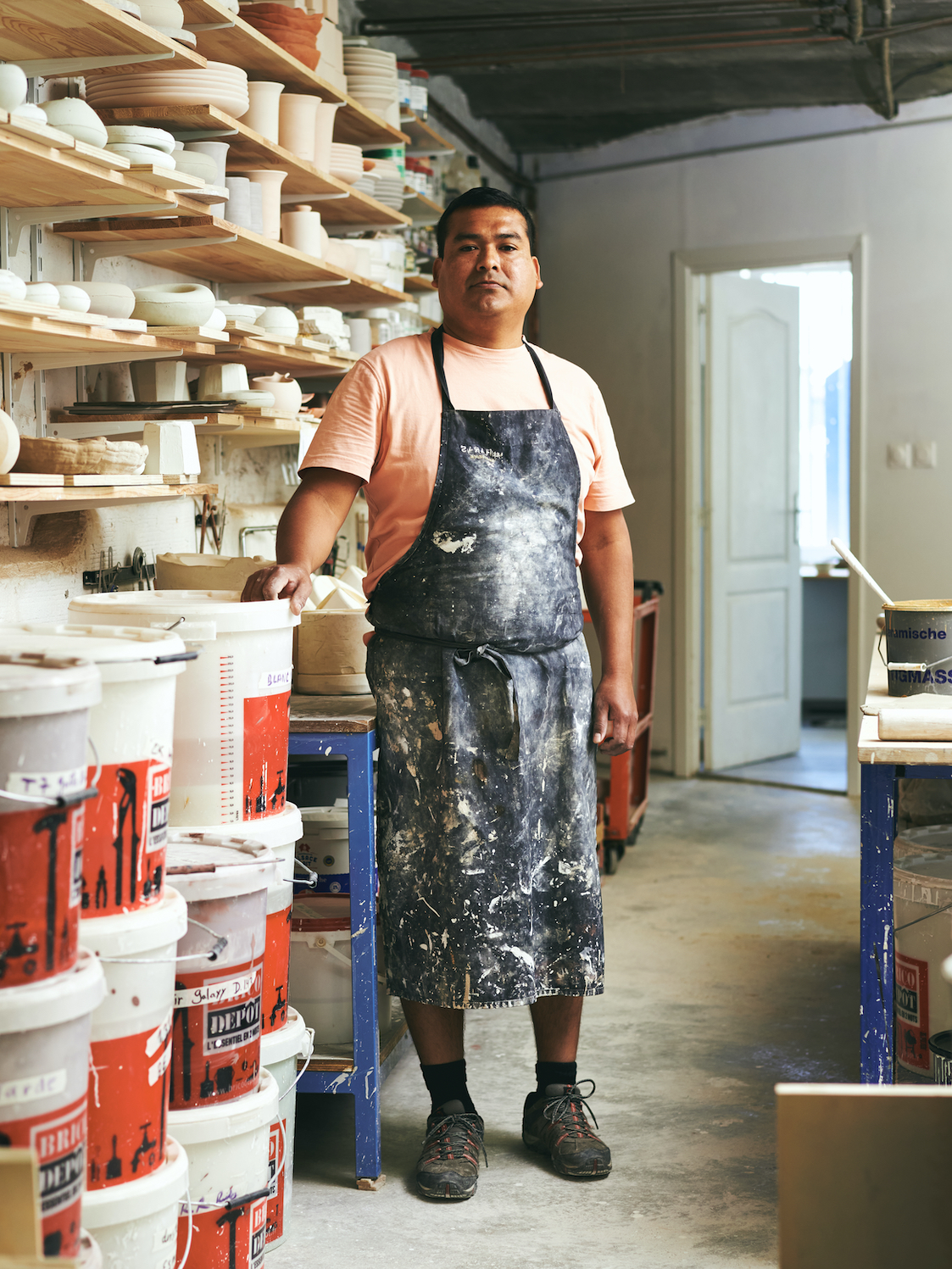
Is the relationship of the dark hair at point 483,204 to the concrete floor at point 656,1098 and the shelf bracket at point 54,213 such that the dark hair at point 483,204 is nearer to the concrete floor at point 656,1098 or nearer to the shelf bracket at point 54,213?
the shelf bracket at point 54,213

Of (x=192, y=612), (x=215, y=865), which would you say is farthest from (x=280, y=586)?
(x=215, y=865)

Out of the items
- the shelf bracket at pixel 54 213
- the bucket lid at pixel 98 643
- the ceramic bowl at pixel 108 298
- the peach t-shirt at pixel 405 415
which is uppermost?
the shelf bracket at pixel 54 213

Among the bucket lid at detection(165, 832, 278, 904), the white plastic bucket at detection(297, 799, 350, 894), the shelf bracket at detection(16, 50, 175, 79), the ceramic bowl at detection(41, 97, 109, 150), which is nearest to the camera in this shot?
the bucket lid at detection(165, 832, 278, 904)

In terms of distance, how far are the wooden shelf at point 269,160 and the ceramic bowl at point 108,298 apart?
0.47 m

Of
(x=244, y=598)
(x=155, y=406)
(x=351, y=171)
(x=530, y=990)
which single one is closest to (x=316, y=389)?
(x=351, y=171)

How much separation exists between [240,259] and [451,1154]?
6.41 ft

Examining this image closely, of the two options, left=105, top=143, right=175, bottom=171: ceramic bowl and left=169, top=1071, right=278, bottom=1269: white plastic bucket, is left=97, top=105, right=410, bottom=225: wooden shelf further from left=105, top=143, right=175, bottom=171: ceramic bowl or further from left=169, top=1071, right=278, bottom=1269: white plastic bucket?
left=169, top=1071, right=278, bottom=1269: white plastic bucket

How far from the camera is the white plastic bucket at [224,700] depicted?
185 centimetres

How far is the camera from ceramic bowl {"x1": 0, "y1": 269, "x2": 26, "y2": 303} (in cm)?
191

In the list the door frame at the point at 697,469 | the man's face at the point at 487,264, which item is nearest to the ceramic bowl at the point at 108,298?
the man's face at the point at 487,264

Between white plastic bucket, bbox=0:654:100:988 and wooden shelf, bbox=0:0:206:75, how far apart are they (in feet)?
3.96

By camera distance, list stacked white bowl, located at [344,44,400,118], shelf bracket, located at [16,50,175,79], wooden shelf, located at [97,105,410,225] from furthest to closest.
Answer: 1. stacked white bowl, located at [344,44,400,118]
2. wooden shelf, located at [97,105,410,225]
3. shelf bracket, located at [16,50,175,79]

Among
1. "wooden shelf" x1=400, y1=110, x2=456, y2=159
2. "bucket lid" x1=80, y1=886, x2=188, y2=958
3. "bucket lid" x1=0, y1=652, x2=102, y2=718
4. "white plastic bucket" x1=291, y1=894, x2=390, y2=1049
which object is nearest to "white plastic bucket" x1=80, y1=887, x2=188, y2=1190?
"bucket lid" x1=80, y1=886, x2=188, y2=958

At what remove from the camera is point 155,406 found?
2508mm
